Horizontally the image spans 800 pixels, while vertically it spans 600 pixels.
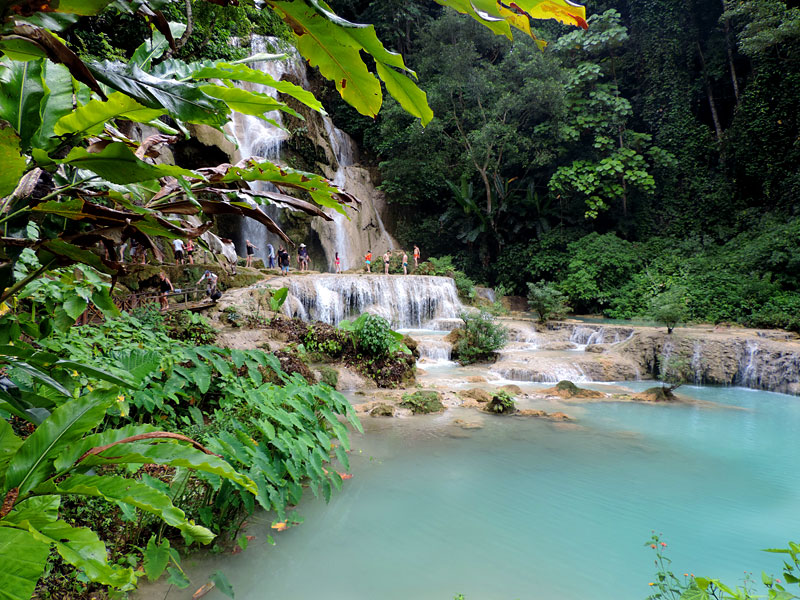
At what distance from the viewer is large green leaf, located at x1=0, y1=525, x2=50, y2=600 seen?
635 millimetres

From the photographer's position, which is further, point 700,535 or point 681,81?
point 681,81

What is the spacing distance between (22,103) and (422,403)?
16.9 ft

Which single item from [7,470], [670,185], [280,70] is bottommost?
[7,470]

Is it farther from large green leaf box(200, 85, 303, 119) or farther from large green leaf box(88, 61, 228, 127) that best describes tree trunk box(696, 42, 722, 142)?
large green leaf box(88, 61, 228, 127)

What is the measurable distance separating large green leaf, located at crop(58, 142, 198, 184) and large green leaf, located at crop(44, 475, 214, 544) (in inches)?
24.0

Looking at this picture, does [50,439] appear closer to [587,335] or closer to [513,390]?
[513,390]

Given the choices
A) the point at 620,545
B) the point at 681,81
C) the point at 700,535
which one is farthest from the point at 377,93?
the point at 681,81

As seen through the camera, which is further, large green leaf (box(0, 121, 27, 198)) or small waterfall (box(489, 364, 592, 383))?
small waterfall (box(489, 364, 592, 383))

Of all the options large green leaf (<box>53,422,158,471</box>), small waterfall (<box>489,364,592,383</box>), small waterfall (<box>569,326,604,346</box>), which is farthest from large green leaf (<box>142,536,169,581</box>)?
small waterfall (<box>569,326,604,346</box>)

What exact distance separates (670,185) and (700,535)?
17.7 meters

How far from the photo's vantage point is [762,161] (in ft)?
48.2

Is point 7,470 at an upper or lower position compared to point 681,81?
lower

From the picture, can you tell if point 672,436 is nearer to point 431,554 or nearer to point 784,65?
point 431,554

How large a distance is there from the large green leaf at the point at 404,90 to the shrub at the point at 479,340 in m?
8.52
